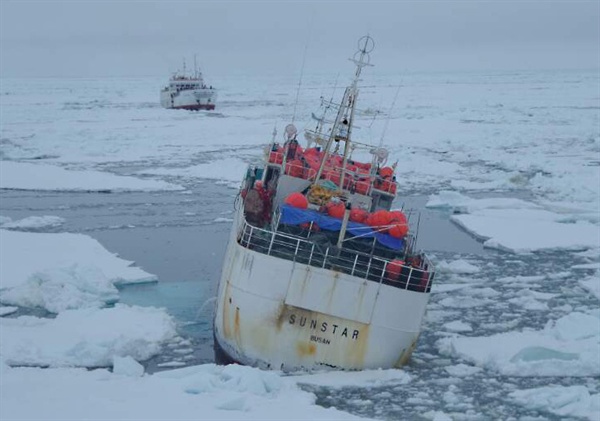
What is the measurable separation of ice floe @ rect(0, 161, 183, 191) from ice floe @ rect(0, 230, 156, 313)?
26.5 ft

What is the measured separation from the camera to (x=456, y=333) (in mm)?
12875

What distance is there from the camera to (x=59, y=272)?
14219mm

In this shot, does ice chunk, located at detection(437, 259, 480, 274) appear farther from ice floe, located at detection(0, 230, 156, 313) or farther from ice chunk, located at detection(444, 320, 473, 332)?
ice floe, located at detection(0, 230, 156, 313)

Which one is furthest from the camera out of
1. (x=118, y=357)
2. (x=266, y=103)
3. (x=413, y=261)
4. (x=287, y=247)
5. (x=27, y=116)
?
(x=266, y=103)

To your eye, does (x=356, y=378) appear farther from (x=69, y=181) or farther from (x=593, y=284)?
(x=69, y=181)

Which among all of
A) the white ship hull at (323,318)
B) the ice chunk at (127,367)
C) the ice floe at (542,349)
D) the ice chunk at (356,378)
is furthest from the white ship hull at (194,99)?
the ice chunk at (356,378)

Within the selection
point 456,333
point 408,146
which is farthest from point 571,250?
point 408,146

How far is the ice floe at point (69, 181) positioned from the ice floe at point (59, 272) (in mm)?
8082

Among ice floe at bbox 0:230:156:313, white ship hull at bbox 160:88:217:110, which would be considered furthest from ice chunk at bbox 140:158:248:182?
A: white ship hull at bbox 160:88:217:110

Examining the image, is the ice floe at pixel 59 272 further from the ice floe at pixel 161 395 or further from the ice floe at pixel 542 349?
the ice floe at pixel 542 349

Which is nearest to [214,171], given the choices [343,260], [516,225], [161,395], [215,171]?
[215,171]

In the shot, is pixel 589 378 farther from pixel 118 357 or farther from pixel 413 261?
pixel 118 357

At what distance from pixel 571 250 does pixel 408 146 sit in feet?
69.2

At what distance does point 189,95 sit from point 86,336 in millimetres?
52792
